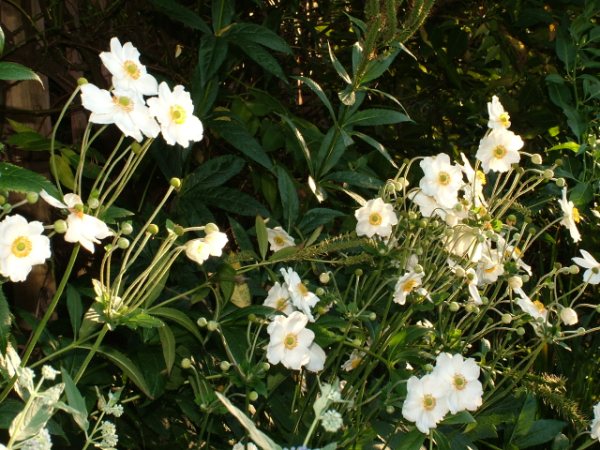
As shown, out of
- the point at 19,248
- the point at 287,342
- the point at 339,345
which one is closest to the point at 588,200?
the point at 339,345

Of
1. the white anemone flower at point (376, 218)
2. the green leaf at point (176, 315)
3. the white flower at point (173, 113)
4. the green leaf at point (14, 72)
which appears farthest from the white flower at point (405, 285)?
the green leaf at point (14, 72)

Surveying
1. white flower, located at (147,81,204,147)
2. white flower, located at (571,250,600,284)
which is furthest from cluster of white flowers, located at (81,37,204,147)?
white flower, located at (571,250,600,284)

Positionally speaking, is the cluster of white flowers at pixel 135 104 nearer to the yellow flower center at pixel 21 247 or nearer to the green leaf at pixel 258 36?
the yellow flower center at pixel 21 247

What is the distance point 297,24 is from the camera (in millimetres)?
2398

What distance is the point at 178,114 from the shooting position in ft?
4.06

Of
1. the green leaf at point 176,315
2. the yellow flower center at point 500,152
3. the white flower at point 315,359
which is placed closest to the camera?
the green leaf at point 176,315

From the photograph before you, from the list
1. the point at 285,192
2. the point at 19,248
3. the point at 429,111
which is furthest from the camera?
the point at 429,111

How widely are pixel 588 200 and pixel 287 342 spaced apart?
1057mm

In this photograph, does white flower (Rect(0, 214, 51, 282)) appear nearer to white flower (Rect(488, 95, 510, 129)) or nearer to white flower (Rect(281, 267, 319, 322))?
white flower (Rect(281, 267, 319, 322))

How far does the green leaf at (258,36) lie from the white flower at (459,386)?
Answer: 2.18 feet

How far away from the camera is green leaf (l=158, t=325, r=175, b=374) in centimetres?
137

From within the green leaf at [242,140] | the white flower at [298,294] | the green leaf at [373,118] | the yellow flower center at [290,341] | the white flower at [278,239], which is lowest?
the white flower at [278,239]

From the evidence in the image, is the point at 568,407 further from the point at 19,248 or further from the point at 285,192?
the point at 19,248

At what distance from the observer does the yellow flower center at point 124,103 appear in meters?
1.16
